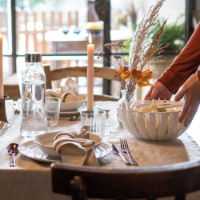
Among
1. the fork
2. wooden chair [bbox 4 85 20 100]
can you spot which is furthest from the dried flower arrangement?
wooden chair [bbox 4 85 20 100]

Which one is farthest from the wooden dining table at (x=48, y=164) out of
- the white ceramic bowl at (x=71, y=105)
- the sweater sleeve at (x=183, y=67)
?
the sweater sleeve at (x=183, y=67)

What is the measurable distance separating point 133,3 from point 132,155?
2.56 meters

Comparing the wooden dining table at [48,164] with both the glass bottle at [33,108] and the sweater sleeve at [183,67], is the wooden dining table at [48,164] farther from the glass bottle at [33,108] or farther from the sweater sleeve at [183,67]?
the sweater sleeve at [183,67]

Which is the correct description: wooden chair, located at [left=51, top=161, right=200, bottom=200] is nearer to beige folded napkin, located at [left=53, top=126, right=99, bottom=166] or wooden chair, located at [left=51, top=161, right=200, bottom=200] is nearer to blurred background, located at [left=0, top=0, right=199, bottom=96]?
beige folded napkin, located at [left=53, top=126, right=99, bottom=166]

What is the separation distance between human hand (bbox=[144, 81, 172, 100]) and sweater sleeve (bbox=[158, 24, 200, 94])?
0.02 meters

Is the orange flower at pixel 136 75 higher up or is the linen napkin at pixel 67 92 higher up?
the orange flower at pixel 136 75

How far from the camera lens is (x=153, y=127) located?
1.46 m

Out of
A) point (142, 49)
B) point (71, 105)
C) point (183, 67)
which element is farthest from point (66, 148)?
point (183, 67)

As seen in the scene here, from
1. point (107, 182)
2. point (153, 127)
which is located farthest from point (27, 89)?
point (107, 182)

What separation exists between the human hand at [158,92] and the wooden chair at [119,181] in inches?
35.0

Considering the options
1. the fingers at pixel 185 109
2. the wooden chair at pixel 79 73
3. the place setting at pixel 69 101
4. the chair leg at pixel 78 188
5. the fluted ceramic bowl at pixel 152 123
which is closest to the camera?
the chair leg at pixel 78 188

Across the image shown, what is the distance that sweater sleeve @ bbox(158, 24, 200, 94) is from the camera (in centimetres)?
189

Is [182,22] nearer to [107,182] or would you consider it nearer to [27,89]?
[27,89]

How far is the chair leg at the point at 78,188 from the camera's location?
34.3 inches
